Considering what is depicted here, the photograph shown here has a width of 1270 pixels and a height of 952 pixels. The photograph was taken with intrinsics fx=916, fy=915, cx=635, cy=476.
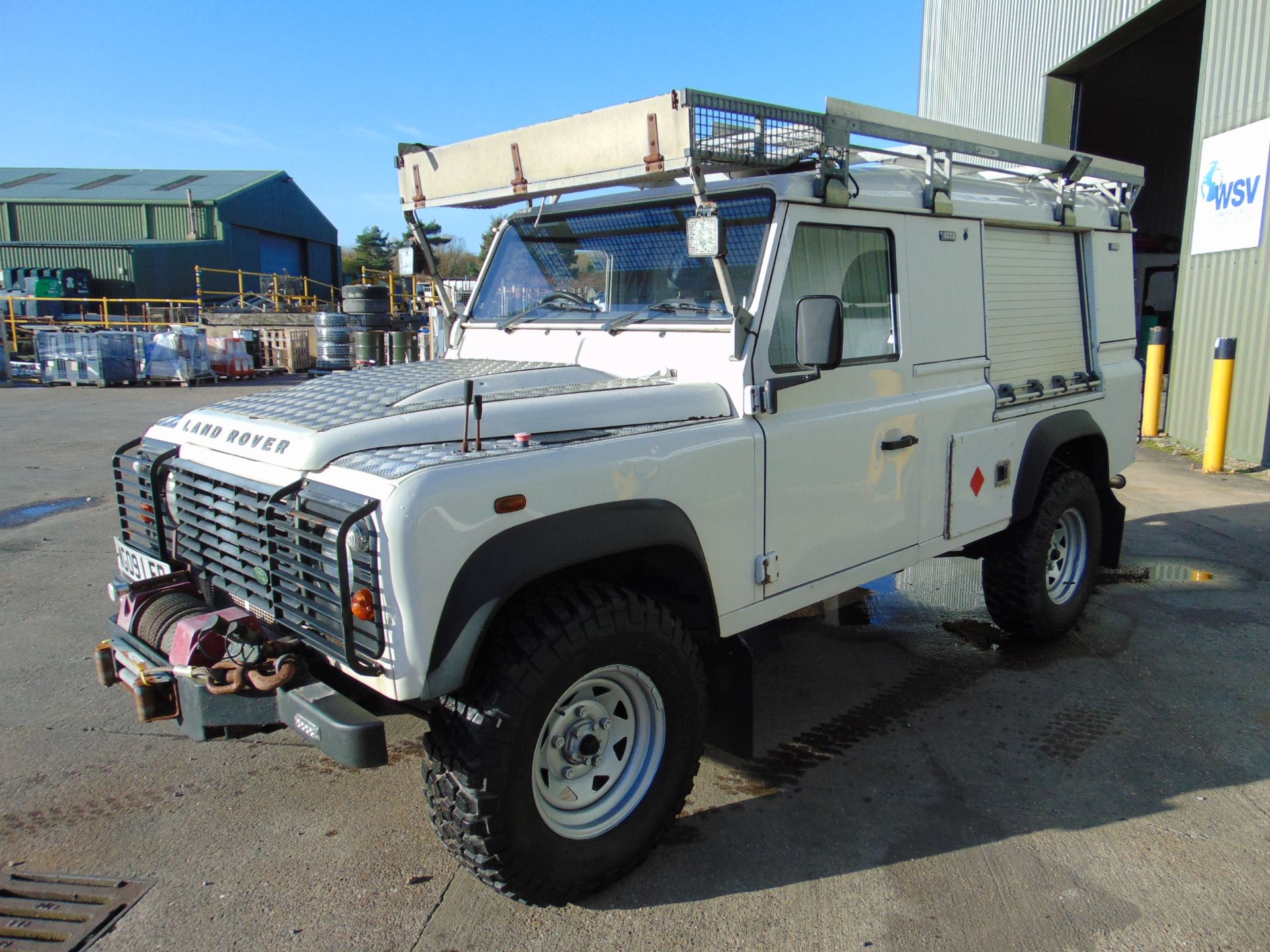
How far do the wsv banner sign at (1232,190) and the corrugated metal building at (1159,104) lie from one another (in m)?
0.09

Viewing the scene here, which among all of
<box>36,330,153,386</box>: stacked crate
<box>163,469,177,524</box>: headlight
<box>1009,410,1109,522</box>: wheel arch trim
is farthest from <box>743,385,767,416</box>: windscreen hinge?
<box>36,330,153,386</box>: stacked crate

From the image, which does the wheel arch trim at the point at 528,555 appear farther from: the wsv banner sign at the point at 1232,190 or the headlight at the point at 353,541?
the wsv banner sign at the point at 1232,190

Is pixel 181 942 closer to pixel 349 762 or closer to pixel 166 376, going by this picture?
pixel 349 762

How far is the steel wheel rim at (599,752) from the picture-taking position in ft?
Answer: 9.30

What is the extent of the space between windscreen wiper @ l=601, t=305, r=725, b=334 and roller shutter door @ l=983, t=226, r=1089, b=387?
1.65m

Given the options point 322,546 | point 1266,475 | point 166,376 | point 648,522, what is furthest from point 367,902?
point 166,376

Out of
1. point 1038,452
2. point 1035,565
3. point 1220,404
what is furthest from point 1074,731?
point 1220,404

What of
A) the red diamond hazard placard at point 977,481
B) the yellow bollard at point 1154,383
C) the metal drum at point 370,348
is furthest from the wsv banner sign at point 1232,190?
the metal drum at point 370,348

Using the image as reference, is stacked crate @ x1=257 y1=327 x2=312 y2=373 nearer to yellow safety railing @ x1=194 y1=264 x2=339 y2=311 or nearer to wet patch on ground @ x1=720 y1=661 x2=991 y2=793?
yellow safety railing @ x1=194 y1=264 x2=339 y2=311

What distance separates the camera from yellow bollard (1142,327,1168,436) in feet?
36.4

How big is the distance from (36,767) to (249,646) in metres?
1.64

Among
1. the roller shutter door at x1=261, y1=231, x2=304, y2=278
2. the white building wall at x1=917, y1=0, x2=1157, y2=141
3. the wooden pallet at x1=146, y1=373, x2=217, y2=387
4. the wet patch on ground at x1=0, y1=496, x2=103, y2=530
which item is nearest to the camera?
the wet patch on ground at x1=0, y1=496, x2=103, y2=530

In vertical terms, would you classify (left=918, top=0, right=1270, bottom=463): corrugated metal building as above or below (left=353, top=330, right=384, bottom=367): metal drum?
above

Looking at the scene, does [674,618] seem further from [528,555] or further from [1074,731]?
[1074,731]
